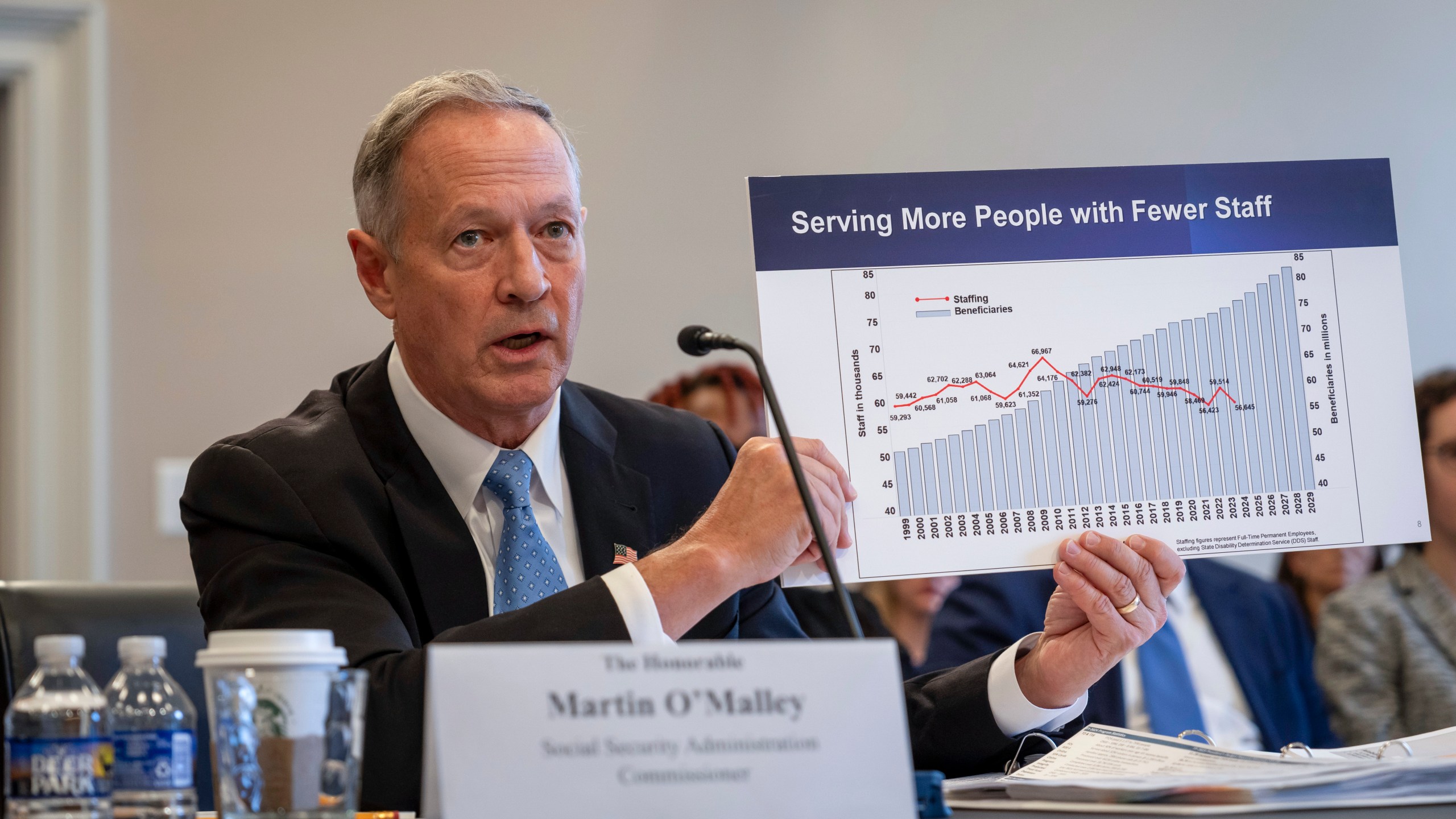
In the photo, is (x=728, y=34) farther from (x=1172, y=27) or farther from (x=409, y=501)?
(x=409, y=501)

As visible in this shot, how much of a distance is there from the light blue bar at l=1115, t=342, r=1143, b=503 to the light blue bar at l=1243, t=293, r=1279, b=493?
0.44 ft

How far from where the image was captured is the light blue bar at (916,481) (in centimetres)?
133

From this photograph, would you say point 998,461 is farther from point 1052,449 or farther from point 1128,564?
point 1128,564

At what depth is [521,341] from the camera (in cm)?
149

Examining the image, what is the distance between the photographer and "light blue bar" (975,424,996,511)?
1.34m

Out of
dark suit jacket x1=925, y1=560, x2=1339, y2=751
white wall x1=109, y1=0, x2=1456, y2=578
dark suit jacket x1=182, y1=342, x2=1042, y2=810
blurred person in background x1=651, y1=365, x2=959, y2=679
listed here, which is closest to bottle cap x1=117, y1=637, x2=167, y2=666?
dark suit jacket x1=182, y1=342, x2=1042, y2=810

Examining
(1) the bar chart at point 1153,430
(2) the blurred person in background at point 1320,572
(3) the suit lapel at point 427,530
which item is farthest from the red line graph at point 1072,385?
(2) the blurred person in background at point 1320,572

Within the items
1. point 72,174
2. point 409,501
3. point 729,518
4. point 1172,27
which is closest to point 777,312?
point 729,518

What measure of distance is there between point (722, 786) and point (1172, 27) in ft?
11.1

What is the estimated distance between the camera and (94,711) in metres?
0.80

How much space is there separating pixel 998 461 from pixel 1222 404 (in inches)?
10.4

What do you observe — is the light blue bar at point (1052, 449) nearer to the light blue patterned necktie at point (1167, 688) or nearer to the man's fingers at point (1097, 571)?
the man's fingers at point (1097, 571)

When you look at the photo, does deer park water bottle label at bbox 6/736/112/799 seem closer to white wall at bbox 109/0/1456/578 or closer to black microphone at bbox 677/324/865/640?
black microphone at bbox 677/324/865/640

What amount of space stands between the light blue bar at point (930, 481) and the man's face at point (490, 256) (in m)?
0.44
